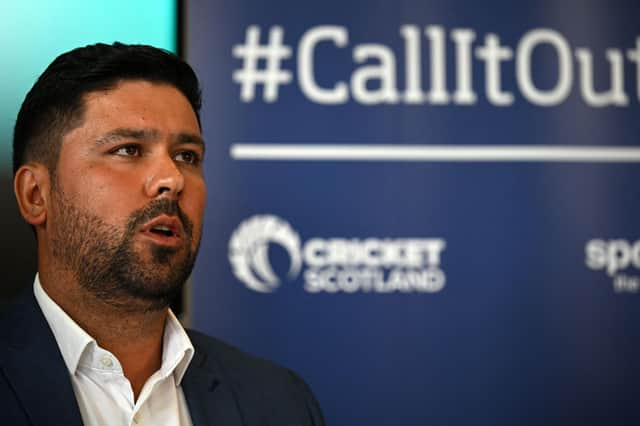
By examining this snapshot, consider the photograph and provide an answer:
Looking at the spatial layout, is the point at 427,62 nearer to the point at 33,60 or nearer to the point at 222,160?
the point at 222,160

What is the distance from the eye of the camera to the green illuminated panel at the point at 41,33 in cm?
198

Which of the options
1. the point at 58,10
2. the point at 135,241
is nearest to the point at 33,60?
the point at 58,10

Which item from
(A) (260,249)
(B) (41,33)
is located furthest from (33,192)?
(A) (260,249)

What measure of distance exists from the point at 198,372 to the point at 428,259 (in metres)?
0.96

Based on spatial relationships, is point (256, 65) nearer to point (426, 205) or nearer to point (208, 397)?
point (426, 205)

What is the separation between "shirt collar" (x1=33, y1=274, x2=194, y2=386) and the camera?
1.33 meters

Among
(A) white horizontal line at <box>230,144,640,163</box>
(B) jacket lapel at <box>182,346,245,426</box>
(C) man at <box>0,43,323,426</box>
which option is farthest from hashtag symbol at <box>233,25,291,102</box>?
(B) jacket lapel at <box>182,346,245,426</box>

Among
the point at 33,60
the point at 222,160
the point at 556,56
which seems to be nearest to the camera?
the point at 33,60

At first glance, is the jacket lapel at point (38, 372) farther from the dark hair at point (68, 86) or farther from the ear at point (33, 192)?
the dark hair at point (68, 86)

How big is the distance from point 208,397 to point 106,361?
207 millimetres

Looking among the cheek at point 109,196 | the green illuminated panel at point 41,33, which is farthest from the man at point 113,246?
the green illuminated panel at point 41,33

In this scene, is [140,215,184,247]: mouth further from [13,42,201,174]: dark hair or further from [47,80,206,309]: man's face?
[13,42,201,174]: dark hair

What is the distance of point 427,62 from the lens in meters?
2.30

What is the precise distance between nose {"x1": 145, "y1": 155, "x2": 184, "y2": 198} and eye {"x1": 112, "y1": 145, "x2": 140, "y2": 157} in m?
0.03
